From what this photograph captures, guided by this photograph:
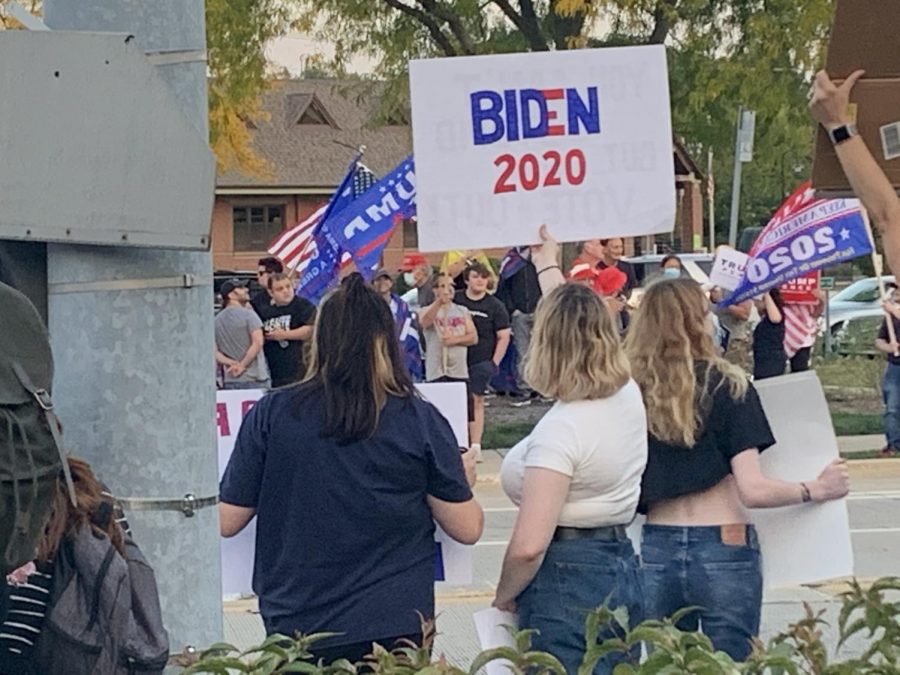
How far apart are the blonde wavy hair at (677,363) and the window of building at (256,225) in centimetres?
5223

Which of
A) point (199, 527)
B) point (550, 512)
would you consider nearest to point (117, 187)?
point (199, 527)

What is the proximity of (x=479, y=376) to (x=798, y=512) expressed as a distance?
9.81 m

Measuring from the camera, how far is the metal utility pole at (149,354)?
3109 millimetres

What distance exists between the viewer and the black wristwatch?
3.67m

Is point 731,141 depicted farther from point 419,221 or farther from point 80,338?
point 80,338

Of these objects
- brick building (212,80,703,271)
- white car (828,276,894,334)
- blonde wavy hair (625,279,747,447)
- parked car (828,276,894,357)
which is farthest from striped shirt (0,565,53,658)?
brick building (212,80,703,271)

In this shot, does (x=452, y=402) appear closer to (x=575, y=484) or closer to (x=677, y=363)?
(x=677, y=363)

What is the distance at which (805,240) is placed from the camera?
12375 mm

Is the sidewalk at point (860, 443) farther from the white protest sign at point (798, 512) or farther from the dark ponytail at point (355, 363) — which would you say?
the dark ponytail at point (355, 363)

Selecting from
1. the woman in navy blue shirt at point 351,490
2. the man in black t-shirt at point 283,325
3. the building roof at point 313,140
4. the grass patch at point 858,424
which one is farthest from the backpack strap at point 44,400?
the building roof at point 313,140

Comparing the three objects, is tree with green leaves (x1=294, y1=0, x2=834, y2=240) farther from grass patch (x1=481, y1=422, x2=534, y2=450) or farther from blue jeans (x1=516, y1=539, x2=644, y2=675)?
blue jeans (x1=516, y1=539, x2=644, y2=675)

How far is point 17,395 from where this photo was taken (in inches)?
96.2

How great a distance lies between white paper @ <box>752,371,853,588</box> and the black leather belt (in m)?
0.64

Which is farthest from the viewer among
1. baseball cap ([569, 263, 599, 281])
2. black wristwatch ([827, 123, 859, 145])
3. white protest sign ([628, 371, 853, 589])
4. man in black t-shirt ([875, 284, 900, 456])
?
man in black t-shirt ([875, 284, 900, 456])
